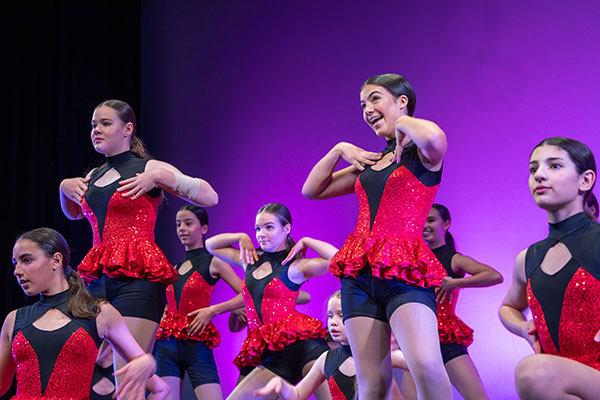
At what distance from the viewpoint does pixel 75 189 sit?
3553 mm

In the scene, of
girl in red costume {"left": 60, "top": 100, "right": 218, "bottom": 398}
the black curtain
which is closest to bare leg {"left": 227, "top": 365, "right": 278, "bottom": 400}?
girl in red costume {"left": 60, "top": 100, "right": 218, "bottom": 398}

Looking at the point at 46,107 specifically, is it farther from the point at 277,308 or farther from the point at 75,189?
the point at 277,308

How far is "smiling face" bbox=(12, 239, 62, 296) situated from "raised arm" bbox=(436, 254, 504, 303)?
90.8 inches

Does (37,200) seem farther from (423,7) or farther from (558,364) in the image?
(558,364)

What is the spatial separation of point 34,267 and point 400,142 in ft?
5.21

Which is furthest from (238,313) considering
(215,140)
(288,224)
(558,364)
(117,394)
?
(558,364)

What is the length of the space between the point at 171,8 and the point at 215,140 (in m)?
1.47

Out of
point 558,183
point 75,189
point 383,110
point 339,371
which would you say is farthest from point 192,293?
point 558,183

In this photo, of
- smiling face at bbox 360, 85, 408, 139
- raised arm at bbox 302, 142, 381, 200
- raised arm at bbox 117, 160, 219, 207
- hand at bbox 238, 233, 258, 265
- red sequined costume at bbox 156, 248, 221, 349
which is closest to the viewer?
smiling face at bbox 360, 85, 408, 139

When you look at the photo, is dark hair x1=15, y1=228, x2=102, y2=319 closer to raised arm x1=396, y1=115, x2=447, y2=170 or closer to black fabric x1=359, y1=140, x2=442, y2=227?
black fabric x1=359, y1=140, x2=442, y2=227

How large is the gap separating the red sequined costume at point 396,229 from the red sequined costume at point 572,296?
0.39 meters

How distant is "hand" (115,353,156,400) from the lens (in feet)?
8.81

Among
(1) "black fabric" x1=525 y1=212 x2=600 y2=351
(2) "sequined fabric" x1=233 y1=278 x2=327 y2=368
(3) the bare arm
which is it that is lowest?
(2) "sequined fabric" x1=233 y1=278 x2=327 y2=368

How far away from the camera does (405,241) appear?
106 inches
